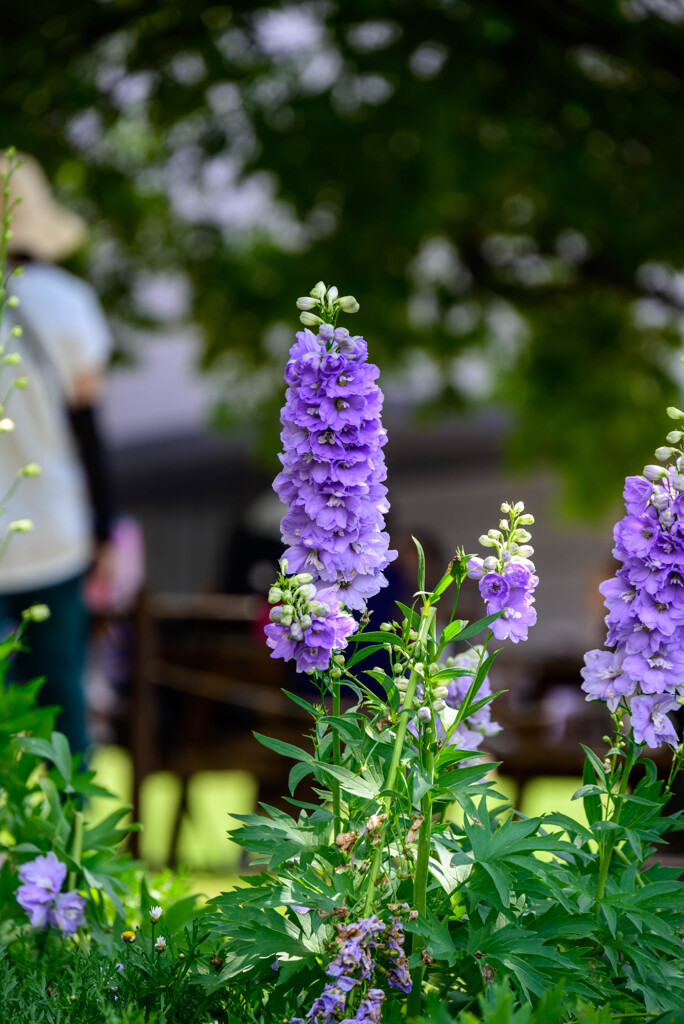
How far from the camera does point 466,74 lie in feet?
16.7

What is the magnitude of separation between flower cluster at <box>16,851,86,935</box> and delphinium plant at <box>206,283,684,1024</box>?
1.16 ft

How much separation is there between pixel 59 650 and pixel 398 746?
1870 millimetres

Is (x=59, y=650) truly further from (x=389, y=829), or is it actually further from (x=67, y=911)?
(x=389, y=829)

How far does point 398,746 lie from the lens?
122 centimetres

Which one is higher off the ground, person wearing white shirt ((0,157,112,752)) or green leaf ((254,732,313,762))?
green leaf ((254,732,313,762))

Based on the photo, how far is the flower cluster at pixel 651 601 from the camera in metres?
1.29

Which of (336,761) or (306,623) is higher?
(306,623)

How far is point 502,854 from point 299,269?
5.83m

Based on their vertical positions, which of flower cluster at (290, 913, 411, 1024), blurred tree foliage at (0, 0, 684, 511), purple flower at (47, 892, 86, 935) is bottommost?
blurred tree foliage at (0, 0, 684, 511)

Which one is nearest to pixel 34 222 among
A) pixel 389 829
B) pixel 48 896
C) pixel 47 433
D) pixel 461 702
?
pixel 47 433

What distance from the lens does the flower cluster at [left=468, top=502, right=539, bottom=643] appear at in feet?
4.35

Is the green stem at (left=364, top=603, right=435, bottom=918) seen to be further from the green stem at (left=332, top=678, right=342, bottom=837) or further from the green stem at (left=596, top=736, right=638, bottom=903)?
the green stem at (left=596, top=736, right=638, bottom=903)

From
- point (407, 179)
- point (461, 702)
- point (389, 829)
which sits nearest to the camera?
point (389, 829)

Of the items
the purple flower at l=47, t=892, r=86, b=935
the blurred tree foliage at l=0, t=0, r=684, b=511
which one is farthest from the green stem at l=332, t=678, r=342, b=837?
the blurred tree foliage at l=0, t=0, r=684, b=511
